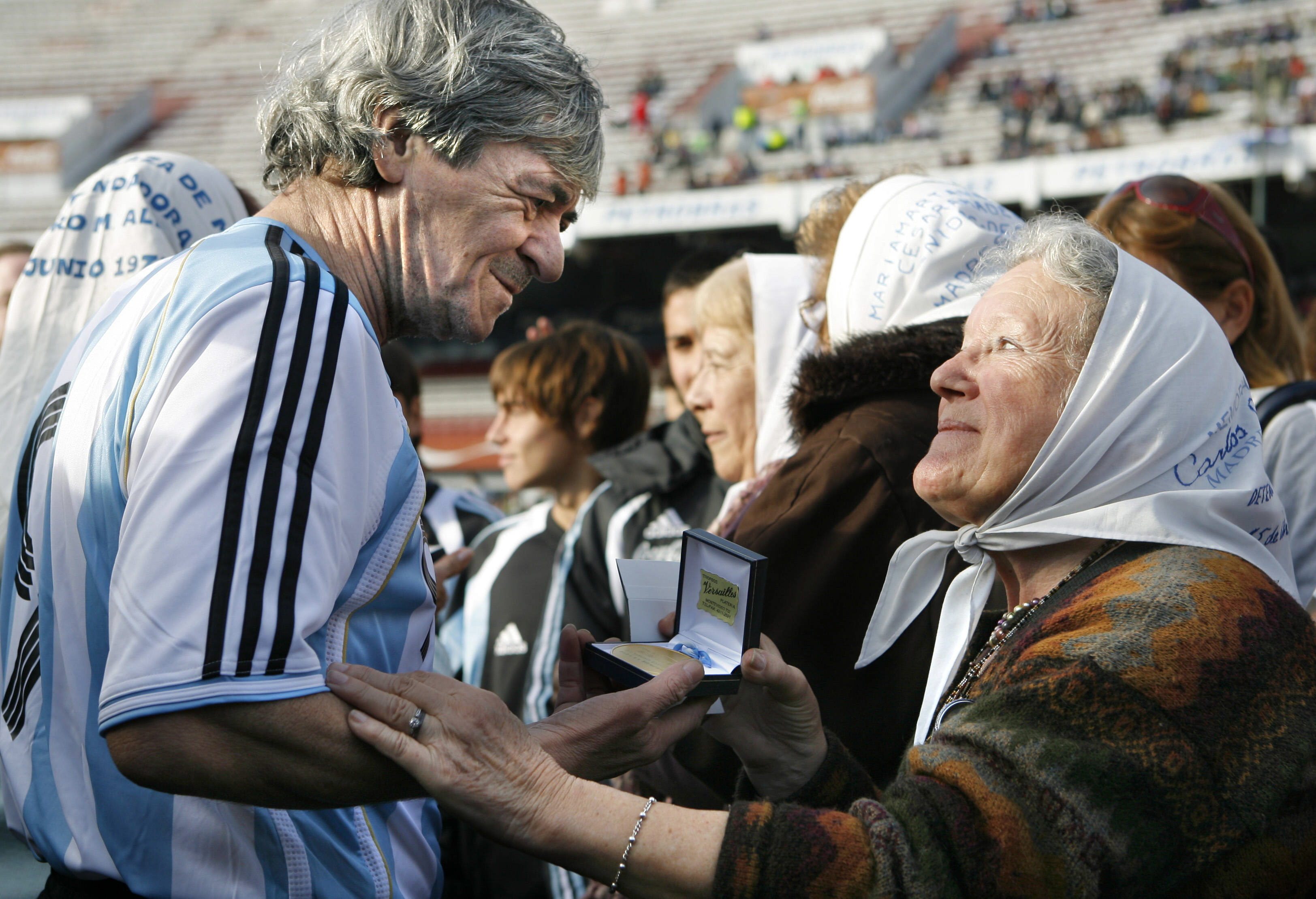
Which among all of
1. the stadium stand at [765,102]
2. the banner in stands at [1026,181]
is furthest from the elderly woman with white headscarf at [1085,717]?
the stadium stand at [765,102]

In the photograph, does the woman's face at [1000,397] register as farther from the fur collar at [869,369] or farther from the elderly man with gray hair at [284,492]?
the elderly man with gray hair at [284,492]

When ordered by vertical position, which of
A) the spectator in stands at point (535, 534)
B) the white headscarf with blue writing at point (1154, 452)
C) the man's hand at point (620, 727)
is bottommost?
the spectator in stands at point (535, 534)

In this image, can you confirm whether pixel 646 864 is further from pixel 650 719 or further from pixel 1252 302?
pixel 1252 302

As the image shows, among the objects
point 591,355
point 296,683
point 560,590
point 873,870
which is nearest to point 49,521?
point 296,683

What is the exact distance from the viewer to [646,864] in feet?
4.51

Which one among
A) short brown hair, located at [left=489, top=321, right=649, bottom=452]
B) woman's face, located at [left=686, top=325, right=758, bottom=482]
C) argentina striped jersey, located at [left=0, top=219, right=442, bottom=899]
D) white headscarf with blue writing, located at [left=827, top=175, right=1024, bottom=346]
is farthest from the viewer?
short brown hair, located at [left=489, top=321, right=649, bottom=452]

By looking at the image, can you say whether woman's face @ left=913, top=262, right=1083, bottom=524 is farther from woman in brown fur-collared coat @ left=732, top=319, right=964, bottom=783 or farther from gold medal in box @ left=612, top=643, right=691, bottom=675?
gold medal in box @ left=612, top=643, right=691, bottom=675

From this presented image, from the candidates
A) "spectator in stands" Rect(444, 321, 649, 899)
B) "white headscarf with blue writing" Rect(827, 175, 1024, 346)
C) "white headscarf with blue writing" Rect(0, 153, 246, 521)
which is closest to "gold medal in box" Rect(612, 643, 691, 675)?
"white headscarf with blue writing" Rect(827, 175, 1024, 346)

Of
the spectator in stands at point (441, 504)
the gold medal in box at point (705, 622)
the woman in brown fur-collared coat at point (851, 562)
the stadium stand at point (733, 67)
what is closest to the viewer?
the gold medal in box at point (705, 622)

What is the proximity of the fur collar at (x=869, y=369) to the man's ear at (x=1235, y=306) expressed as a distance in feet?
3.25

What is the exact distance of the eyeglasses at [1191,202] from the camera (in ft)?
9.05

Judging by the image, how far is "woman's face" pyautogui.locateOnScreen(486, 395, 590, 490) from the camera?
446 centimetres

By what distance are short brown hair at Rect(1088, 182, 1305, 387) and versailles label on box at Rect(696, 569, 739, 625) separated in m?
1.56

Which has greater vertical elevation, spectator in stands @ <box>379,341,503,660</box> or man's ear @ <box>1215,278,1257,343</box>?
man's ear @ <box>1215,278,1257,343</box>
